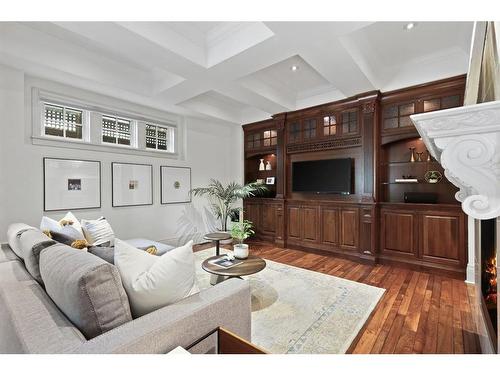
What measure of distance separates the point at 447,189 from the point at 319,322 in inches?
112

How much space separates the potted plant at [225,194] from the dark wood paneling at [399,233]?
2407 mm

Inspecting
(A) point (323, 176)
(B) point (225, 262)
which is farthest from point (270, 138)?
(B) point (225, 262)

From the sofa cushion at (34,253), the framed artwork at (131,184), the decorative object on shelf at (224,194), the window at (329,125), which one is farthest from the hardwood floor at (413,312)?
the framed artwork at (131,184)

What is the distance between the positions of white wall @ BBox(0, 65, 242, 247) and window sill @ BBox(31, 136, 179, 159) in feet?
0.18

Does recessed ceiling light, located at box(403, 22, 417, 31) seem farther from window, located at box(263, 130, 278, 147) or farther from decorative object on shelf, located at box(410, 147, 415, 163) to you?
window, located at box(263, 130, 278, 147)

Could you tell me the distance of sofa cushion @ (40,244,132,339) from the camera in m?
0.93

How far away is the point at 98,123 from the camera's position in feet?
12.5

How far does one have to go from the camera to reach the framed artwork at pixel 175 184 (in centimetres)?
462

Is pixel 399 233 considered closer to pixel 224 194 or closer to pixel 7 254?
pixel 224 194

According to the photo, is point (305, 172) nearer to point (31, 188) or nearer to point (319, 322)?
point (319, 322)

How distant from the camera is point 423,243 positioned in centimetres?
336

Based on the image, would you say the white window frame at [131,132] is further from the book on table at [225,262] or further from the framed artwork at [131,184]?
the book on table at [225,262]

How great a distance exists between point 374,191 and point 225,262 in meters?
2.61
